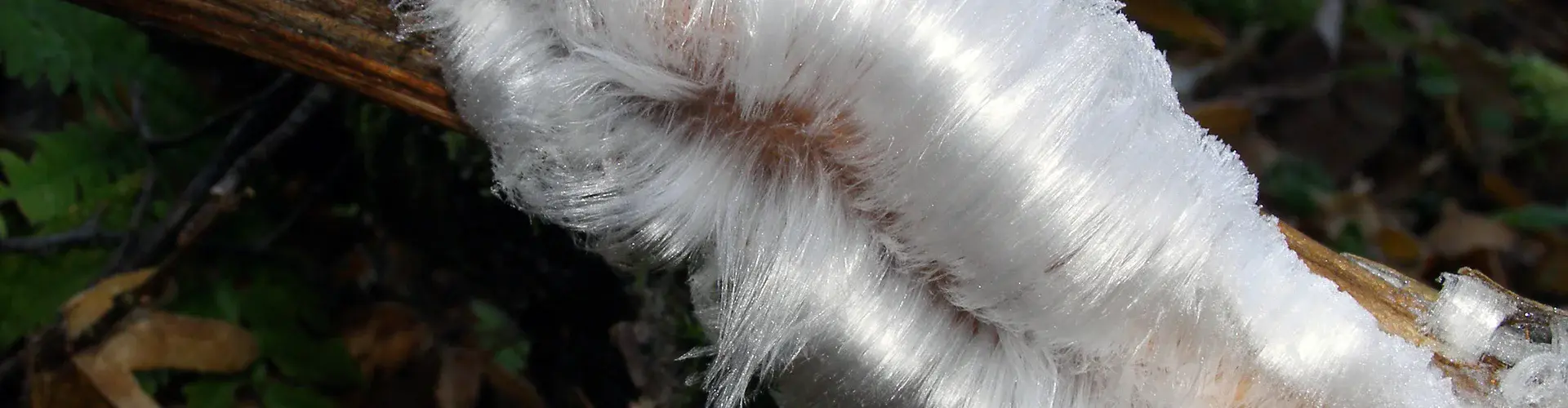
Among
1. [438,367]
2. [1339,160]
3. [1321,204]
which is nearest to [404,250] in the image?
[438,367]

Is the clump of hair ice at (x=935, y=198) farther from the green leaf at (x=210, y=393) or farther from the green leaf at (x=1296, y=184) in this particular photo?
the green leaf at (x=1296, y=184)

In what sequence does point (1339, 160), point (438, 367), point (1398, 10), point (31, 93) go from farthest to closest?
point (1398, 10), point (1339, 160), point (31, 93), point (438, 367)

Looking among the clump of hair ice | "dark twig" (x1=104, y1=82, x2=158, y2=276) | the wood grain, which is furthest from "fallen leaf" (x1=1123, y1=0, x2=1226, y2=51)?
"dark twig" (x1=104, y1=82, x2=158, y2=276)

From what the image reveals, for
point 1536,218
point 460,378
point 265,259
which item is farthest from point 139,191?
point 1536,218

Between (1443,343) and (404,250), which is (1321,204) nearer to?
(1443,343)

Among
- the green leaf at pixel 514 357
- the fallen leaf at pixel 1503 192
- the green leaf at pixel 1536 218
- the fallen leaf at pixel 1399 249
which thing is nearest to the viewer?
the green leaf at pixel 514 357

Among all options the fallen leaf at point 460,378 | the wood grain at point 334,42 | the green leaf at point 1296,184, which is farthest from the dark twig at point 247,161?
the green leaf at point 1296,184

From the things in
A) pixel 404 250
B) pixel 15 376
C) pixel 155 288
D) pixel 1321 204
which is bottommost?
pixel 15 376

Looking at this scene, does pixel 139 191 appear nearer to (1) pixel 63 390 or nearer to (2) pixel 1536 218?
(1) pixel 63 390
